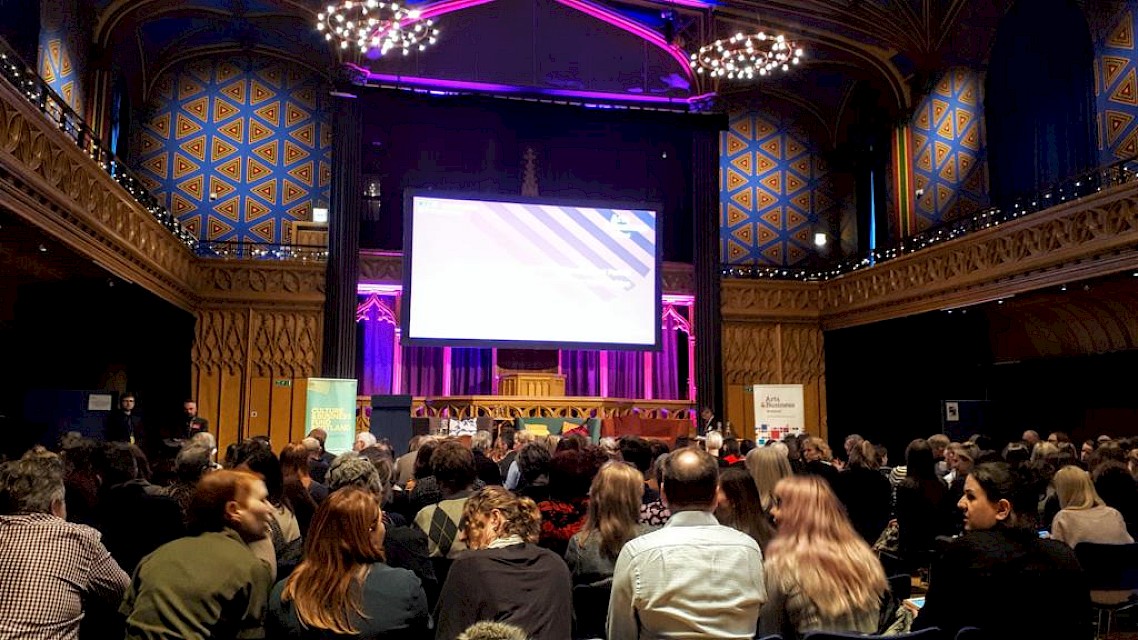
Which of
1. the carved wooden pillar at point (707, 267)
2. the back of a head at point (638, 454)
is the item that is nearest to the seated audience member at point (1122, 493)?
the back of a head at point (638, 454)

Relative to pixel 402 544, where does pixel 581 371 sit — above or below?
above

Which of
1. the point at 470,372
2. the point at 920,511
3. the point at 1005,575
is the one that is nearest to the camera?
the point at 1005,575

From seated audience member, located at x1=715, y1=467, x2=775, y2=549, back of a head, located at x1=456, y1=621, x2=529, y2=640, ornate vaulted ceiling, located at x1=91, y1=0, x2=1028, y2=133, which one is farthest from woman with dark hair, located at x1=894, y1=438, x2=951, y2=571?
ornate vaulted ceiling, located at x1=91, y1=0, x2=1028, y2=133

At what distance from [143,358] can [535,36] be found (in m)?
8.48

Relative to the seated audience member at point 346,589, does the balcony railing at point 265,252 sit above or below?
above

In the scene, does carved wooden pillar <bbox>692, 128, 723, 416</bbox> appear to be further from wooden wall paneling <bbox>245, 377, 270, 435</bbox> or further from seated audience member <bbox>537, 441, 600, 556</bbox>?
seated audience member <bbox>537, 441, 600, 556</bbox>

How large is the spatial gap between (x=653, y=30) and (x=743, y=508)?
1372cm

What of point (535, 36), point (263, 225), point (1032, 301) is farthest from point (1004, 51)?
point (263, 225)

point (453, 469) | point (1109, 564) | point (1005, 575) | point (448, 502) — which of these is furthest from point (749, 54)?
point (1005, 575)

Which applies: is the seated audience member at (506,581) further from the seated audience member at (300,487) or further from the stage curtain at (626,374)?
the stage curtain at (626,374)

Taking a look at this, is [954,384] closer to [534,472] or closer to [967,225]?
[967,225]

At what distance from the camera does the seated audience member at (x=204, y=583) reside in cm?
240

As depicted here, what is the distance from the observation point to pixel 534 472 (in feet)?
16.1

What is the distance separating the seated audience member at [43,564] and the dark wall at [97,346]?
602 cm
